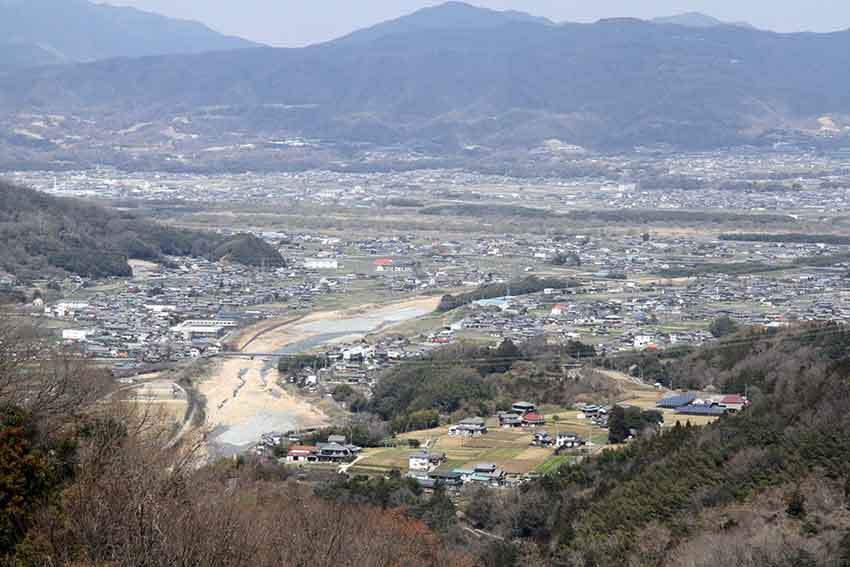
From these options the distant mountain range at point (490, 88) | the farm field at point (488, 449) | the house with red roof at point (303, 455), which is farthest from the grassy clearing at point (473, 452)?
the distant mountain range at point (490, 88)

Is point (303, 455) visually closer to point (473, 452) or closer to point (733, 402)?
point (473, 452)

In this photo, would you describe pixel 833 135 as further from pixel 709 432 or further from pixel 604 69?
pixel 709 432

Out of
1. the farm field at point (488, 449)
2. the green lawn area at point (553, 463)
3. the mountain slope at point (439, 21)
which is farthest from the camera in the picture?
the mountain slope at point (439, 21)

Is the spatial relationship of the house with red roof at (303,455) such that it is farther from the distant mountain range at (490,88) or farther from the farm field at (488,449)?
the distant mountain range at (490,88)

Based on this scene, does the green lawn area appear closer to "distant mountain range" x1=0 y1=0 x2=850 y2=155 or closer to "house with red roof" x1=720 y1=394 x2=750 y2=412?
"house with red roof" x1=720 y1=394 x2=750 y2=412

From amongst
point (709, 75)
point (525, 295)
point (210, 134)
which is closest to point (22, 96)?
point (210, 134)

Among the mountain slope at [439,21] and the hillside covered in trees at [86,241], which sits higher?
the mountain slope at [439,21]

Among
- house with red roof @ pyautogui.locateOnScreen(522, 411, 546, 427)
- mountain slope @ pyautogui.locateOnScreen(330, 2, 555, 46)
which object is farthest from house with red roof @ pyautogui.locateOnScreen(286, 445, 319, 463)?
mountain slope @ pyautogui.locateOnScreen(330, 2, 555, 46)

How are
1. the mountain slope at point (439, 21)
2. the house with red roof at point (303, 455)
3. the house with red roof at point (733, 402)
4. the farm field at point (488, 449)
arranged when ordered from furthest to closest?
the mountain slope at point (439, 21) < the house with red roof at point (733, 402) < the house with red roof at point (303, 455) < the farm field at point (488, 449)
